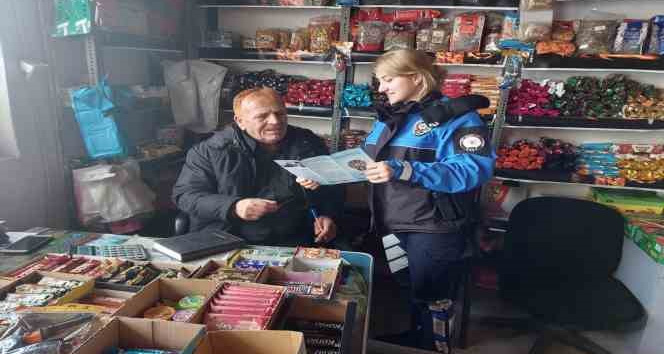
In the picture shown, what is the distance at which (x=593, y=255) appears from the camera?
2371mm

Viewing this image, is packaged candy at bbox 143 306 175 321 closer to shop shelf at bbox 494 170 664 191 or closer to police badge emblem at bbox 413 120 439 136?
police badge emblem at bbox 413 120 439 136

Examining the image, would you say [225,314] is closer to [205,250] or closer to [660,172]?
[205,250]

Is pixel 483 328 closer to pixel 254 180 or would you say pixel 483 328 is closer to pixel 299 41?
pixel 254 180

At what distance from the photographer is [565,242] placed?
7.83 feet

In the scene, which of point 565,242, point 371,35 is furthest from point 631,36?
point 371,35

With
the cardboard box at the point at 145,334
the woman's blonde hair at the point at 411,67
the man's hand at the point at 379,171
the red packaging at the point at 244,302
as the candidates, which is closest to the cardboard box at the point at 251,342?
the cardboard box at the point at 145,334

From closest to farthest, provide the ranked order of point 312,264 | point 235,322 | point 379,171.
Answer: point 235,322 < point 312,264 < point 379,171

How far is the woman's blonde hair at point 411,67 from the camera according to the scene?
5.32 feet

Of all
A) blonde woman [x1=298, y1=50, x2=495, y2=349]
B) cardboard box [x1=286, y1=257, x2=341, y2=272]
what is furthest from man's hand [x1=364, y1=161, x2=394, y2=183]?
cardboard box [x1=286, y1=257, x2=341, y2=272]

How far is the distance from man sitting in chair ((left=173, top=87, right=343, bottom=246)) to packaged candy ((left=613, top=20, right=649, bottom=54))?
6.77 ft

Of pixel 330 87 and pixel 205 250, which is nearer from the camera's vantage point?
pixel 205 250

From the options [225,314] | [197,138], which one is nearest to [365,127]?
[197,138]

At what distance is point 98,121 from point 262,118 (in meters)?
1.15

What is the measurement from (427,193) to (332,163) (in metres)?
0.41
